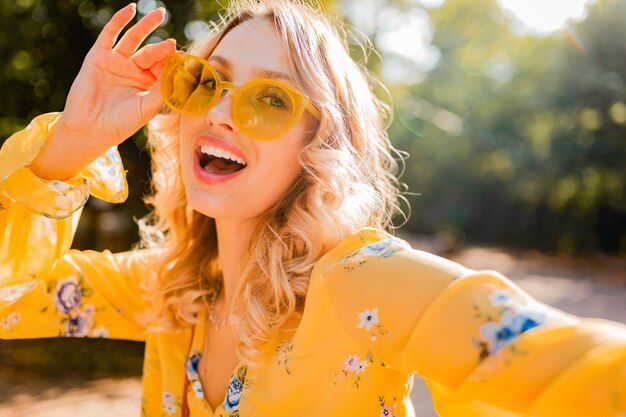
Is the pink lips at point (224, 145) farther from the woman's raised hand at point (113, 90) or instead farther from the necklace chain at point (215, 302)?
the necklace chain at point (215, 302)

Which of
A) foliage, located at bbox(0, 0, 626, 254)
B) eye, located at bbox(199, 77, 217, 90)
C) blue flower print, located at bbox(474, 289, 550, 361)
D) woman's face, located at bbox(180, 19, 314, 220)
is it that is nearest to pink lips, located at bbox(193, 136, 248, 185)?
woman's face, located at bbox(180, 19, 314, 220)

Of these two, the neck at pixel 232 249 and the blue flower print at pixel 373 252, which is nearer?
the blue flower print at pixel 373 252

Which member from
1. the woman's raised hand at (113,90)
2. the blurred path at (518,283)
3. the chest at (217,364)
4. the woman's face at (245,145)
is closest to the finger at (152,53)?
the woman's raised hand at (113,90)

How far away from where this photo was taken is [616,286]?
1144 centimetres

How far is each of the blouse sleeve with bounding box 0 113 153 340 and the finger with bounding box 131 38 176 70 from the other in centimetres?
35

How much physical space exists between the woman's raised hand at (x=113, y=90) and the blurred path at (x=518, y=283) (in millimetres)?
3201

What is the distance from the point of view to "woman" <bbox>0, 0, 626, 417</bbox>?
1405mm

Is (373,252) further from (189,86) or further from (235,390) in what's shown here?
(189,86)

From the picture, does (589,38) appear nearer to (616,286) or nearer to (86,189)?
(616,286)

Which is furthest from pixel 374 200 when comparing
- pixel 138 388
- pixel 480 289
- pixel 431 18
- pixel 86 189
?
pixel 431 18

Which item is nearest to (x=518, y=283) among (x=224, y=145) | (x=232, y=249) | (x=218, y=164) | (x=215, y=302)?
(x=215, y=302)

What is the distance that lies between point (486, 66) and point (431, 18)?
630 centimetres

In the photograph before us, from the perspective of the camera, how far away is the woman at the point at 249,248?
Result: 141 cm

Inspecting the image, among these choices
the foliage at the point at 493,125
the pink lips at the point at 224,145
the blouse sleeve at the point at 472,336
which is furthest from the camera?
the foliage at the point at 493,125
